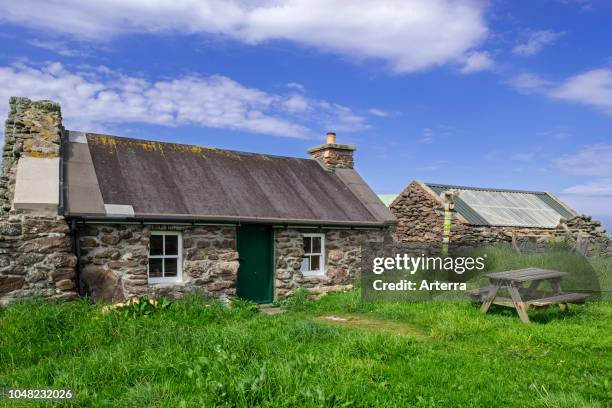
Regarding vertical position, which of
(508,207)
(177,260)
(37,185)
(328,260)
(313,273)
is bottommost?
(313,273)

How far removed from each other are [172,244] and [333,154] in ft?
25.0

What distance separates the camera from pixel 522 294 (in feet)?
32.6

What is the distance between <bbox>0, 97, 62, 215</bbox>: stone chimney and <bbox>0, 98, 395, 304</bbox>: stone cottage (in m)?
0.03

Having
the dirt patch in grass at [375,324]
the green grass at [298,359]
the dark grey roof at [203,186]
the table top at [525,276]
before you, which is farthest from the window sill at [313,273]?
the table top at [525,276]

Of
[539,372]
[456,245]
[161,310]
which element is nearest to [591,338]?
[539,372]

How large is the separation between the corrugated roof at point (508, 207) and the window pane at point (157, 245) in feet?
39.5

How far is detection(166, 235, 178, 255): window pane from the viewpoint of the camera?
11.4 metres

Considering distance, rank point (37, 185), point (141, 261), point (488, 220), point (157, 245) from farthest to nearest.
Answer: point (488, 220), point (157, 245), point (141, 261), point (37, 185)

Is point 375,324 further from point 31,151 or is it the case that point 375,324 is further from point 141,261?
point 31,151

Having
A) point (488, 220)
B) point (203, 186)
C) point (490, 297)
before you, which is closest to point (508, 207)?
point (488, 220)

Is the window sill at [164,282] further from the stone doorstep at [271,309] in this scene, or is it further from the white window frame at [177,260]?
the stone doorstep at [271,309]

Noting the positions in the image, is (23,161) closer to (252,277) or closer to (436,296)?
(252,277)

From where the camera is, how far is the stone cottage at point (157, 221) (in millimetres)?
9703

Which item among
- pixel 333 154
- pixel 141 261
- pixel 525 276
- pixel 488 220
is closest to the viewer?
pixel 525 276
